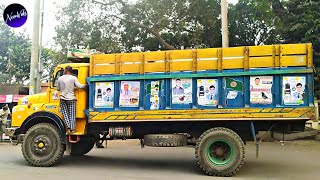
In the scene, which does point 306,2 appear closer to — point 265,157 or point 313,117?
point 265,157

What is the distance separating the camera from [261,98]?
26.5ft

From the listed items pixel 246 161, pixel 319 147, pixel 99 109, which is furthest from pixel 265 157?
pixel 99 109

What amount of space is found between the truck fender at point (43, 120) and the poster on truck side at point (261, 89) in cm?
474

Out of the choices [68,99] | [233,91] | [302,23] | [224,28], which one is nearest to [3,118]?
[68,99]

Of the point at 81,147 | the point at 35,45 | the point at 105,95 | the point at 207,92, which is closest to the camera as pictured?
the point at 207,92

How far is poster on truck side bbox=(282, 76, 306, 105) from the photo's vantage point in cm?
784

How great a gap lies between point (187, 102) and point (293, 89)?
2.36m

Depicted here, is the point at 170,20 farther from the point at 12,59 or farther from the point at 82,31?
the point at 12,59

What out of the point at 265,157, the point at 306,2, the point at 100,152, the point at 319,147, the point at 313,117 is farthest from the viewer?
the point at 306,2

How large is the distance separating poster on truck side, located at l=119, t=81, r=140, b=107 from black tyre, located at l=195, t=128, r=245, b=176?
1839mm

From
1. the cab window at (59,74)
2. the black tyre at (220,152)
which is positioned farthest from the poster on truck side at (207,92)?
the cab window at (59,74)

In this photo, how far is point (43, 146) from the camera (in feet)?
30.0

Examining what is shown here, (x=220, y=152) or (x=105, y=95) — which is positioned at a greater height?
(x=105, y=95)

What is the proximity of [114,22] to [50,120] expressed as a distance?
354 inches
